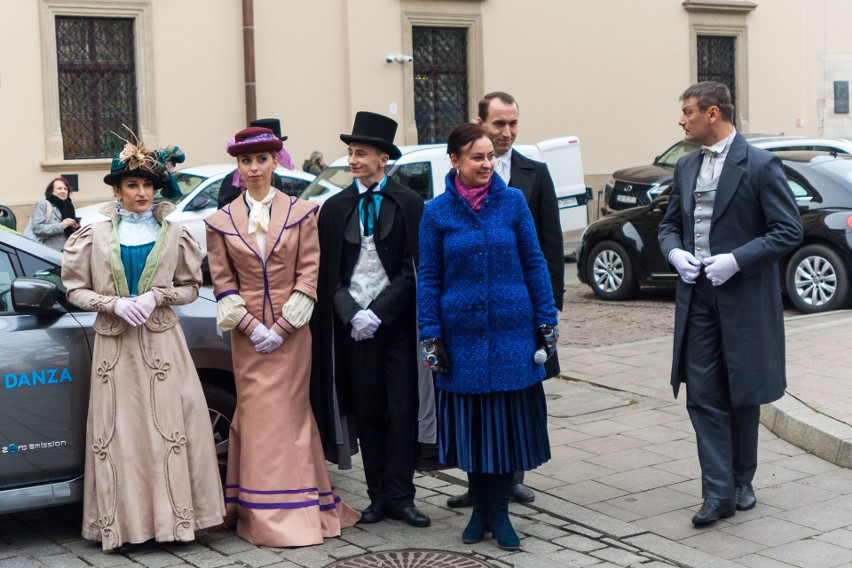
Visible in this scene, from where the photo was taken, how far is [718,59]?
28.4 meters

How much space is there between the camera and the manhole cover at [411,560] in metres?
5.39

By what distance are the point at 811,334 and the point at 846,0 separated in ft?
75.2

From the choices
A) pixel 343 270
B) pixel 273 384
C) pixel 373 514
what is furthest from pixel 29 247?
pixel 373 514

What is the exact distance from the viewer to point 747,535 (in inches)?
224

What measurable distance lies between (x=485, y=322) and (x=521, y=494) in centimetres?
123

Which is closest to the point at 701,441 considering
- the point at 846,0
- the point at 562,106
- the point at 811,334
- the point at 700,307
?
the point at 700,307

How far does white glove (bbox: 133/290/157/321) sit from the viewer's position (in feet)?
18.3

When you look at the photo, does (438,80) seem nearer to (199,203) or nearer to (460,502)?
(199,203)

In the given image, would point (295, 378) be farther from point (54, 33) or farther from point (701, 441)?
point (54, 33)

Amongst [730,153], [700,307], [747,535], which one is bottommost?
[747,535]

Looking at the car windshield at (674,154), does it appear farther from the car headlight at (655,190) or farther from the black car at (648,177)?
the car headlight at (655,190)

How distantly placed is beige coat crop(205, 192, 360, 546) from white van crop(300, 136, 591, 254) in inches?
311

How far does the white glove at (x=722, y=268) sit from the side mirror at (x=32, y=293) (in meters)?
2.91

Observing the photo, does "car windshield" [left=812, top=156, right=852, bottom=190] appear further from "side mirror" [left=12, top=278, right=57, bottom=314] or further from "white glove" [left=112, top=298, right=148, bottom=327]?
"side mirror" [left=12, top=278, right=57, bottom=314]
